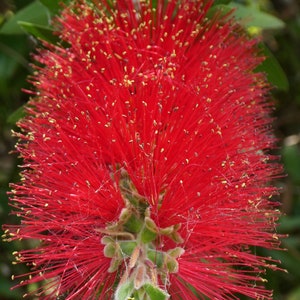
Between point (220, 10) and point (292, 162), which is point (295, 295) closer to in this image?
point (292, 162)

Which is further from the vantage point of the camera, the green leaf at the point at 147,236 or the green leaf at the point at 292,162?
the green leaf at the point at 292,162

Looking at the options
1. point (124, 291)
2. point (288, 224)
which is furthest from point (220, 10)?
point (288, 224)

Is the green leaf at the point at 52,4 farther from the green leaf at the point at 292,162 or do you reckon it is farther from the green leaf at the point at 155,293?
the green leaf at the point at 292,162

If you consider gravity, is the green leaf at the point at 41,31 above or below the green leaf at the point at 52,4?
below

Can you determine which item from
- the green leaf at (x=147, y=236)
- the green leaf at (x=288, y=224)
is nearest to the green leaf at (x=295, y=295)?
the green leaf at (x=288, y=224)

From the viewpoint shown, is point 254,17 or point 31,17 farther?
point 254,17

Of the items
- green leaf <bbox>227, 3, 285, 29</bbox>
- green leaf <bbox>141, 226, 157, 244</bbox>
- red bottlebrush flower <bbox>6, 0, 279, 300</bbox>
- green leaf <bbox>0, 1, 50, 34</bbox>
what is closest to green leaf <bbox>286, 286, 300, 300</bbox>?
red bottlebrush flower <bbox>6, 0, 279, 300</bbox>
